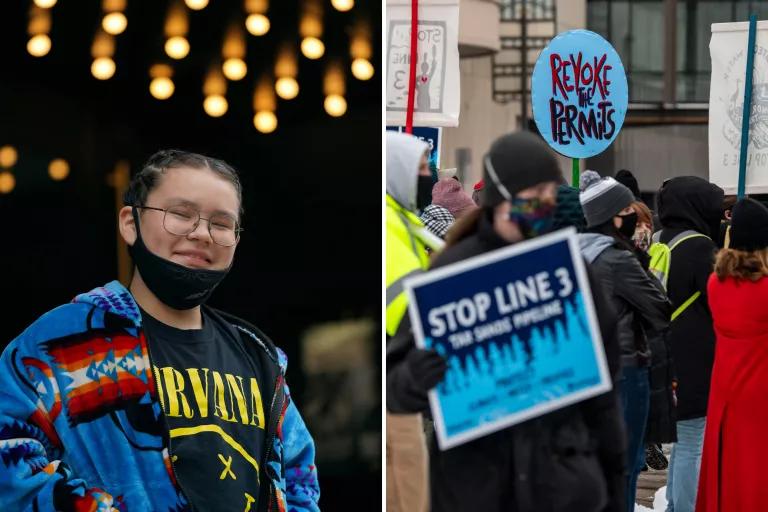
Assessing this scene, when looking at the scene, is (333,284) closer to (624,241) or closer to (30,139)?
(30,139)

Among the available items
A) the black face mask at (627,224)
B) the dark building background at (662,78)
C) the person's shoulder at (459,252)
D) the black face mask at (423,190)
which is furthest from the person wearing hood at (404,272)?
the dark building background at (662,78)

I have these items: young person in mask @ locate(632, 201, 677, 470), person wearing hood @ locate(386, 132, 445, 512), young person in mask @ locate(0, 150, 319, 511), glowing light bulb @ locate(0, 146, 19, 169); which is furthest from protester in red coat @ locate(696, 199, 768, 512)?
glowing light bulb @ locate(0, 146, 19, 169)

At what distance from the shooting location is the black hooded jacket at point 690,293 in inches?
303

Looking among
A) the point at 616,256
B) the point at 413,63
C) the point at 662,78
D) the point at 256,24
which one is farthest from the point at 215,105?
the point at 662,78

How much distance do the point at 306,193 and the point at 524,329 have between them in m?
0.80

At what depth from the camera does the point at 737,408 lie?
6.94m

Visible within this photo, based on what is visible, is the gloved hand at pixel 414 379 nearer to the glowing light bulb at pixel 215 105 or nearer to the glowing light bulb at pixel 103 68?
the glowing light bulb at pixel 215 105

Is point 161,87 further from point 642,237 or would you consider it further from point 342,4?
point 642,237

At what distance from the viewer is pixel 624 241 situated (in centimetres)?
646

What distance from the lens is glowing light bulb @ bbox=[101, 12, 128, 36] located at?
9.44 ft

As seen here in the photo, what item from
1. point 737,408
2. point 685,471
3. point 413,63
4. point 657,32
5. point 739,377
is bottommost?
point 685,471

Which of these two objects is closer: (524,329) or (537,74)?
(524,329)

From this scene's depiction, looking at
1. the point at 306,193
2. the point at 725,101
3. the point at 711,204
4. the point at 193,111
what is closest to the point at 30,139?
the point at 193,111

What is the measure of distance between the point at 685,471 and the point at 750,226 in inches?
58.7
